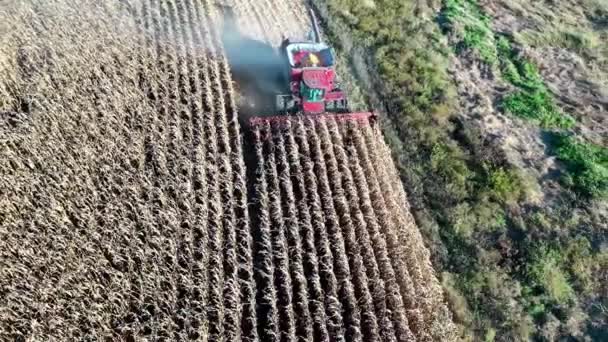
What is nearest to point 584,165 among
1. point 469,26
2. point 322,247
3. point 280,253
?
point 469,26

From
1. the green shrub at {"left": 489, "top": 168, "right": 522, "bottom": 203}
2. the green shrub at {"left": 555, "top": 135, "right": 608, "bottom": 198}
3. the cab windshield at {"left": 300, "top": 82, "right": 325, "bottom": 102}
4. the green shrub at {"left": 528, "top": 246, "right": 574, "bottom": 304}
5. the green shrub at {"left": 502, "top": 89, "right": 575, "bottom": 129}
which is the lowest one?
the green shrub at {"left": 528, "top": 246, "right": 574, "bottom": 304}

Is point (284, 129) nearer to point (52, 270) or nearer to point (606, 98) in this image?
point (52, 270)

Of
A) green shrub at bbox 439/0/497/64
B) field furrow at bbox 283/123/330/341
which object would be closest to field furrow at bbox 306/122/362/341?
field furrow at bbox 283/123/330/341

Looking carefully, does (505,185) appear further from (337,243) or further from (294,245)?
(294,245)

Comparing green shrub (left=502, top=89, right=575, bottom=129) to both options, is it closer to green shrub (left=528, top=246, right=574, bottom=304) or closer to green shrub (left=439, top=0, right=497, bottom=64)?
green shrub (left=439, top=0, right=497, bottom=64)

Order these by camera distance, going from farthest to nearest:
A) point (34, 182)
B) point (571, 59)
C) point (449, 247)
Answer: point (571, 59)
point (449, 247)
point (34, 182)

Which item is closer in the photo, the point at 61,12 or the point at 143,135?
the point at 143,135

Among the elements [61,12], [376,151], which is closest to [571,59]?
[376,151]

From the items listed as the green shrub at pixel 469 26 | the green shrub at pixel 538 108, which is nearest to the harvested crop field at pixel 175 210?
the green shrub at pixel 538 108
